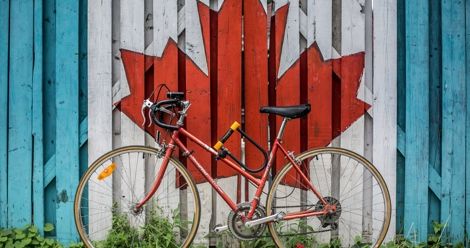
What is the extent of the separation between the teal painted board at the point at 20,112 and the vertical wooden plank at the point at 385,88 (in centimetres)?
305

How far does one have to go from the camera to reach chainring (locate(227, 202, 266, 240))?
5270 millimetres

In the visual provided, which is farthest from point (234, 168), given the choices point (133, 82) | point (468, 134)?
point (468, 134)

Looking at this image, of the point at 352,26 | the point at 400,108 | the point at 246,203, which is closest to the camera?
the point at 246,203

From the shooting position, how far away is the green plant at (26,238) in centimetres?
557

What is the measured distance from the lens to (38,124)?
5.66m

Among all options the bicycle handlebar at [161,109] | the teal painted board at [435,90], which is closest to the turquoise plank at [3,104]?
the bicycle handlebar at [161,109]

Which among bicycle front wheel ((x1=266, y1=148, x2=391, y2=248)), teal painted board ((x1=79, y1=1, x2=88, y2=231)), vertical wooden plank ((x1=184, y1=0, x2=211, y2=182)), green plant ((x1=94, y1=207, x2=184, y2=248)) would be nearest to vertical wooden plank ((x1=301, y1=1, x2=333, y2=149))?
bicycle front wheel ((x1=266, y1=148, x2=391, y2=248))

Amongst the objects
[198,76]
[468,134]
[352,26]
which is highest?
[352,26]

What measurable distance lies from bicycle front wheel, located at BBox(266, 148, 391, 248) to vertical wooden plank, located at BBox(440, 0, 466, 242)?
63cm

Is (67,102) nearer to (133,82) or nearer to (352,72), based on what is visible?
(133,82)

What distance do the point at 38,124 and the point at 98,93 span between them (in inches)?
23.4

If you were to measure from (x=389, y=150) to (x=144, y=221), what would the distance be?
89.3 inches

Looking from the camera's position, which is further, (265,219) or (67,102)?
(67,102)

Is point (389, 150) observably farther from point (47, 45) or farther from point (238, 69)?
point (47, 45)
